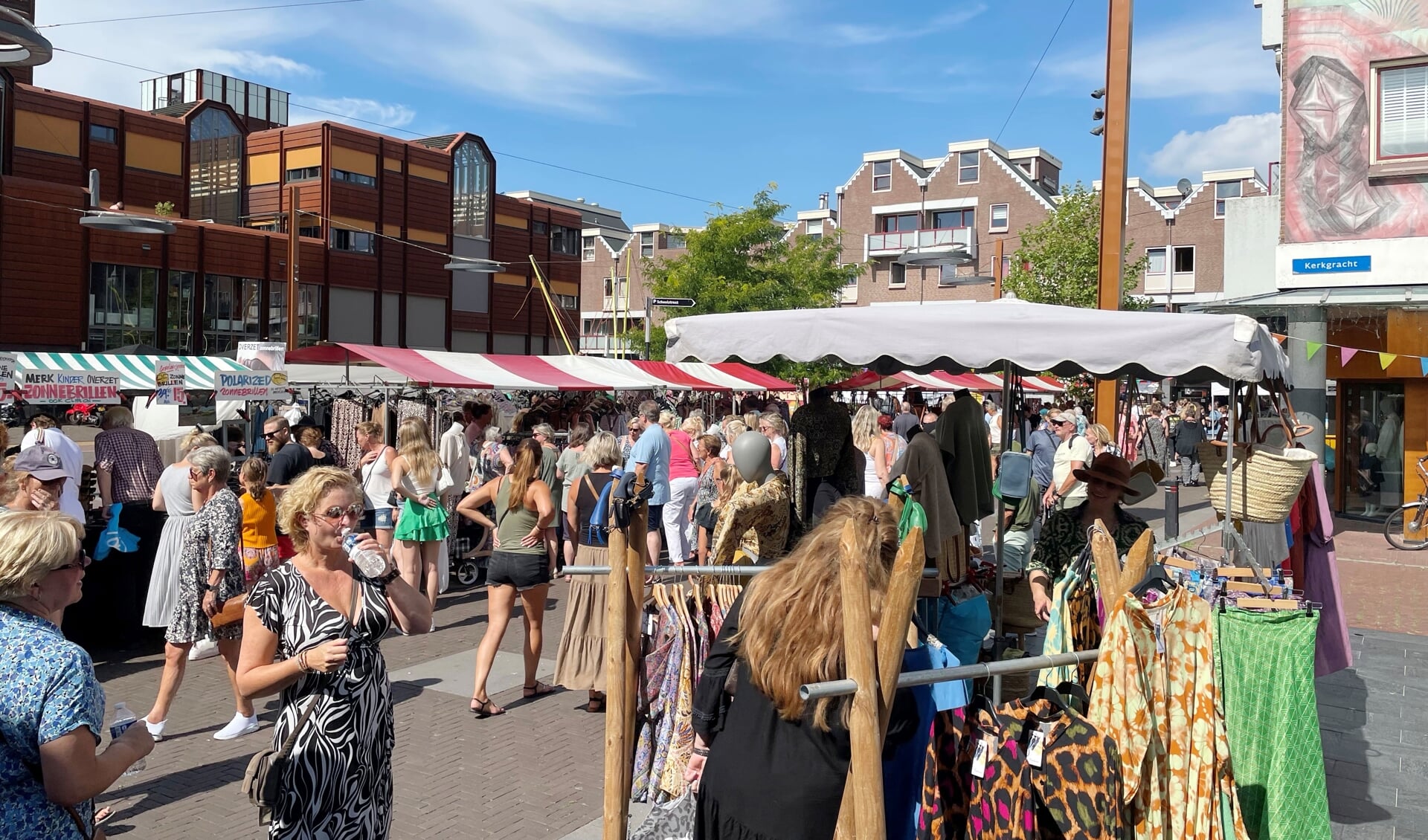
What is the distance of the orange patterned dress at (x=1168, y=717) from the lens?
296cm

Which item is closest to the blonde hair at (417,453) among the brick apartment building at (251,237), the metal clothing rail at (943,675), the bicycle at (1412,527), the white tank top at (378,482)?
the white tank top at (378,482)

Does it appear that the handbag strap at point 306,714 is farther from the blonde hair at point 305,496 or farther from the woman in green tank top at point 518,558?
the woman in green tank top at point 518,558

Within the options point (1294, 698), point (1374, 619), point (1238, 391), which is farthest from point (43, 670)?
point (1374, 619)

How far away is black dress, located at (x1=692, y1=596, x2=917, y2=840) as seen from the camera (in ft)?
8.79

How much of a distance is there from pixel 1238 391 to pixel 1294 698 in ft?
7.33

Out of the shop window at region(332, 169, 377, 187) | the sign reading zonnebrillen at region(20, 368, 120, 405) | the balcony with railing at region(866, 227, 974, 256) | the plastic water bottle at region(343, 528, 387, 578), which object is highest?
the balcony with railing at region(866, 227, 974, 256)

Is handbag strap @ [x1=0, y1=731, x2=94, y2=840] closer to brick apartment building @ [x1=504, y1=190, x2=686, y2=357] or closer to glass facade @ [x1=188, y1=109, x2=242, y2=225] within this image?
glass facade @ [x1=188, y1=109, x2=242, y2=225]

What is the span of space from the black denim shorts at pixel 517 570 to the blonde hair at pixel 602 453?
96 centimetres

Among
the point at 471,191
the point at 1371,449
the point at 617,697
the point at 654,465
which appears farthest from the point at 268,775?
the point at 471,191

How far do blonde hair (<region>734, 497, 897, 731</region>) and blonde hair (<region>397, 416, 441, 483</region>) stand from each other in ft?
20.4

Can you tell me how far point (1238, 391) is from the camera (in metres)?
5.42

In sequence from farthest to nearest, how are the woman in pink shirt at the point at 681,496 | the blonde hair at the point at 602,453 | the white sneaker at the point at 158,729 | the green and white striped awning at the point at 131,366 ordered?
the green and white striped awning at the point at 131,366, the woman in pink shirt at the point at 681,496, the blonde hair at the point at 602,453, the white sneaker at the point at 158,729

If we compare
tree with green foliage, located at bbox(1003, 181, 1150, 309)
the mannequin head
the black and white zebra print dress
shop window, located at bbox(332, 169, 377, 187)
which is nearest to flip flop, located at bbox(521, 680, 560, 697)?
the mannequin head

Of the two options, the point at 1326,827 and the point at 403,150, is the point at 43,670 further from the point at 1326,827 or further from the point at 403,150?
the point at 403,150
